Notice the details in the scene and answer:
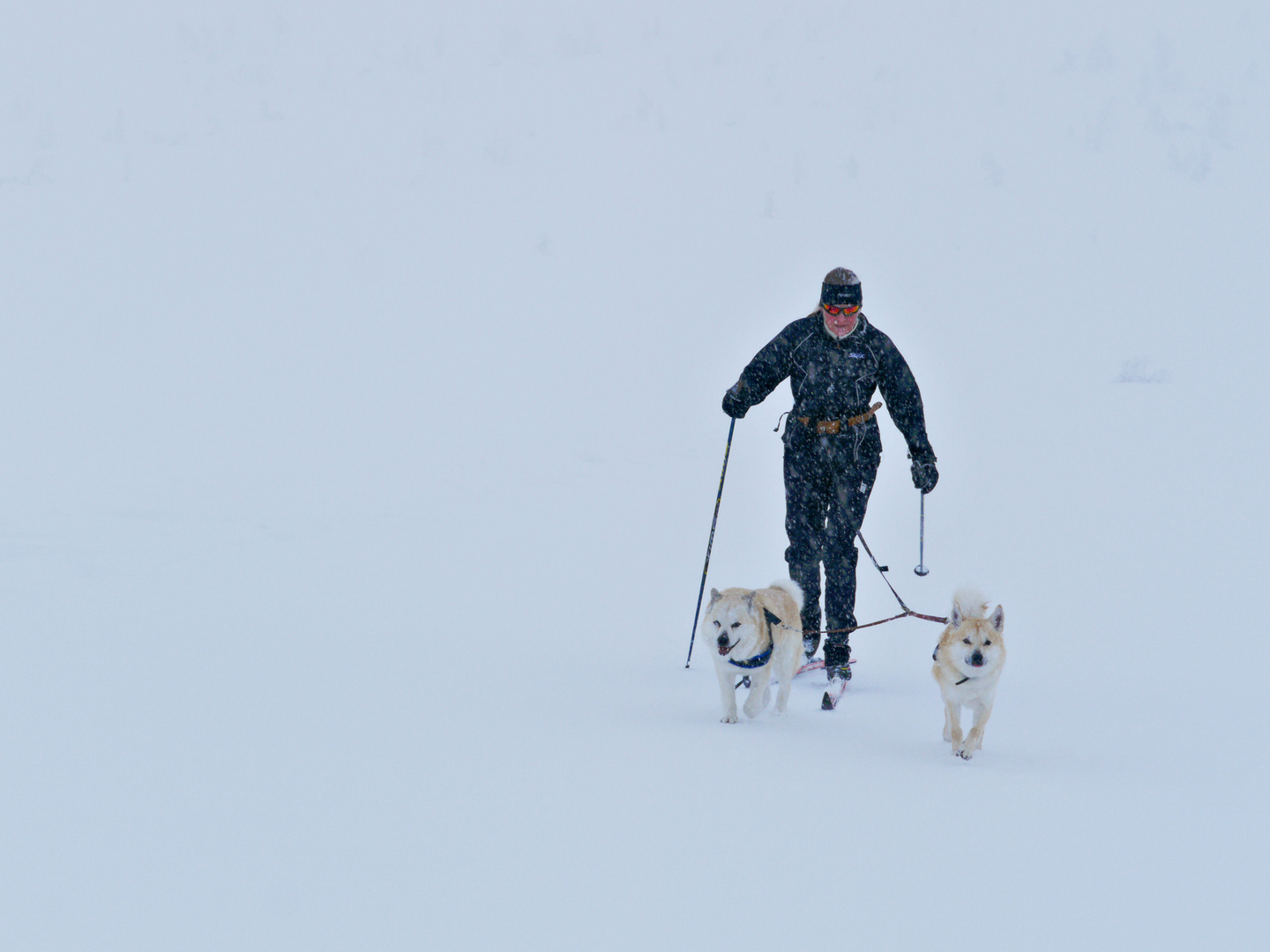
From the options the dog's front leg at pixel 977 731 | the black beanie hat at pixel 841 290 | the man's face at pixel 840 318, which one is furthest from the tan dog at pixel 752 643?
the black beanie hat at pixel 841 290

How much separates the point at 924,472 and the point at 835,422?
491mm

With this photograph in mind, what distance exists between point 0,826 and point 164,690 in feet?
4.81

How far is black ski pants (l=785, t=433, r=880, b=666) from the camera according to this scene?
563 centimetres

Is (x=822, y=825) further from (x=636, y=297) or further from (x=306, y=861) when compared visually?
(x=636, y=297)

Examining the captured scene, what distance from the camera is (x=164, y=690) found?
459 centimetres

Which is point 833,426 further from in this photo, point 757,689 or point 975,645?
point 975,645

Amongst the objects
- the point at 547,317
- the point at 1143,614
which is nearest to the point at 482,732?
the point at 1143,614

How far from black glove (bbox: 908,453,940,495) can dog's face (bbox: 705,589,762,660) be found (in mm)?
1061

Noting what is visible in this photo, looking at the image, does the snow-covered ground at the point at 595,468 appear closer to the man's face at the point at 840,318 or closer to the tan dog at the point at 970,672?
the tan dog at the point at 970,672

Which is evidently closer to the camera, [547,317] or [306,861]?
[306,861]

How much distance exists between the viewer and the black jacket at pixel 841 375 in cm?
544

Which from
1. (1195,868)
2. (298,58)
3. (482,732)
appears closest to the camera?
(1195,868)

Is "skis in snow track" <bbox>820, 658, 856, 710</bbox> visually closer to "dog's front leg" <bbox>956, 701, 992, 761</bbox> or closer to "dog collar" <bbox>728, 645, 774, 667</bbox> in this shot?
"dog collar" <bbox>728, 645, 774, 667</bbox>

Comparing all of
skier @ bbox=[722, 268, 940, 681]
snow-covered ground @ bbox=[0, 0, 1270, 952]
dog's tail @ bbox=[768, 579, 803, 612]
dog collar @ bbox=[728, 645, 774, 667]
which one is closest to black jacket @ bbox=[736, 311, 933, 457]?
skier @ bbox=[722, 268, 940, 681]
